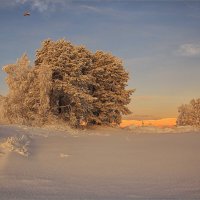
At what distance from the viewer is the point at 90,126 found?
3002cm

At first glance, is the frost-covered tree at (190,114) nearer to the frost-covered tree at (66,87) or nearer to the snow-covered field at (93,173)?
the frost-covered tree at (66,87)

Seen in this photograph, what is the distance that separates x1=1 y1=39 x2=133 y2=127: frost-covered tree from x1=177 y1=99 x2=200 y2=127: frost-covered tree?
31.3 ft

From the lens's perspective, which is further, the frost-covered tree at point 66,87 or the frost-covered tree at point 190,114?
the frost-covered tree at point 190,114

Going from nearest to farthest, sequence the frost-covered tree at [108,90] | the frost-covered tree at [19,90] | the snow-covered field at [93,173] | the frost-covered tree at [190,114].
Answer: the snow-covered field at [93,173] < the frost-covered tree at [19,90] < the frost-covered tree at [108,90] < the frost-covered tree at [190,114]

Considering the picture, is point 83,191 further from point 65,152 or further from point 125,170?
point 65,152

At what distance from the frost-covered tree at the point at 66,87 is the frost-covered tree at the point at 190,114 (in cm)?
953

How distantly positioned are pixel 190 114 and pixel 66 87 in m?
18.1

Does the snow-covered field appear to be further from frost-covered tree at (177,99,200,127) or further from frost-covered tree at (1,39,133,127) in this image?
frost-covered tree at (177,99,200,127)

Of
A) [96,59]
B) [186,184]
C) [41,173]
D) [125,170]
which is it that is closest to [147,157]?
[125,170]

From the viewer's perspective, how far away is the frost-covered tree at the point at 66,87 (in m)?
24.1

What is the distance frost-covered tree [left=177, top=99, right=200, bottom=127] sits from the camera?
126 feet

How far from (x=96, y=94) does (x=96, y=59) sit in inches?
119

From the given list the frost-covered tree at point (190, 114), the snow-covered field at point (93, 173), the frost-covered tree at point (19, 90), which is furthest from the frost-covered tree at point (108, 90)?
the snow-covered field at point (93, 173)

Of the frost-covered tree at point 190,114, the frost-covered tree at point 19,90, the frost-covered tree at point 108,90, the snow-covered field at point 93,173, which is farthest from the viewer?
the frost-covered tree at point 190,114
